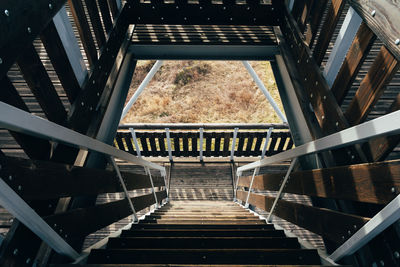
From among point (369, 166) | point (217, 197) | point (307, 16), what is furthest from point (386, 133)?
point (217, 197)

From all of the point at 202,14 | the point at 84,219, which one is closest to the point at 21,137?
the point at 84,219

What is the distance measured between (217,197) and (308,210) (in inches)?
166

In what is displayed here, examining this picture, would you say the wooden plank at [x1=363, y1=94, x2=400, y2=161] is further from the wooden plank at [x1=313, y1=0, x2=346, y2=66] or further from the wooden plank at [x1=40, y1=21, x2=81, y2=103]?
the wooden plank at [x1=40, y1=21, x2=81, y2=103]

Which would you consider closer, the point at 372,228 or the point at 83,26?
the point at 372,228

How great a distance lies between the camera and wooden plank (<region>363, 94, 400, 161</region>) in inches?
48.5

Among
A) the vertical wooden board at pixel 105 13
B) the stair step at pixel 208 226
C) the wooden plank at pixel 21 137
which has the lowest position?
the stair step at pixel 208 226

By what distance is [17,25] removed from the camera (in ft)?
3.63

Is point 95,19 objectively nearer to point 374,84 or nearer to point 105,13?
point 105,13

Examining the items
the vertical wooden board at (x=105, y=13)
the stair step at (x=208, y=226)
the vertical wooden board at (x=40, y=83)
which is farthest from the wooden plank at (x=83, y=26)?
the stair step at (x=208, y=226)

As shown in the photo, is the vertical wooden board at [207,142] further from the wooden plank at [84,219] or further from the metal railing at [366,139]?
the metal railing at [366,139]

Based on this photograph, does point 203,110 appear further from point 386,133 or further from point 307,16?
point 386,133

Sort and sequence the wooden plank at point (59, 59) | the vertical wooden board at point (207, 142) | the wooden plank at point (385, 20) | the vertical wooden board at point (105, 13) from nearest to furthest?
the wooden plank at point (385, 20) < the wooden plank at point (59, 59) < the vertical wooden board at point (105, 13) < the vertical wooden board at point (207, 142)

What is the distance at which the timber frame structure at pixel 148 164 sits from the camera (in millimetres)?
1052

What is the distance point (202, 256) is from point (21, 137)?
3.72 ft
